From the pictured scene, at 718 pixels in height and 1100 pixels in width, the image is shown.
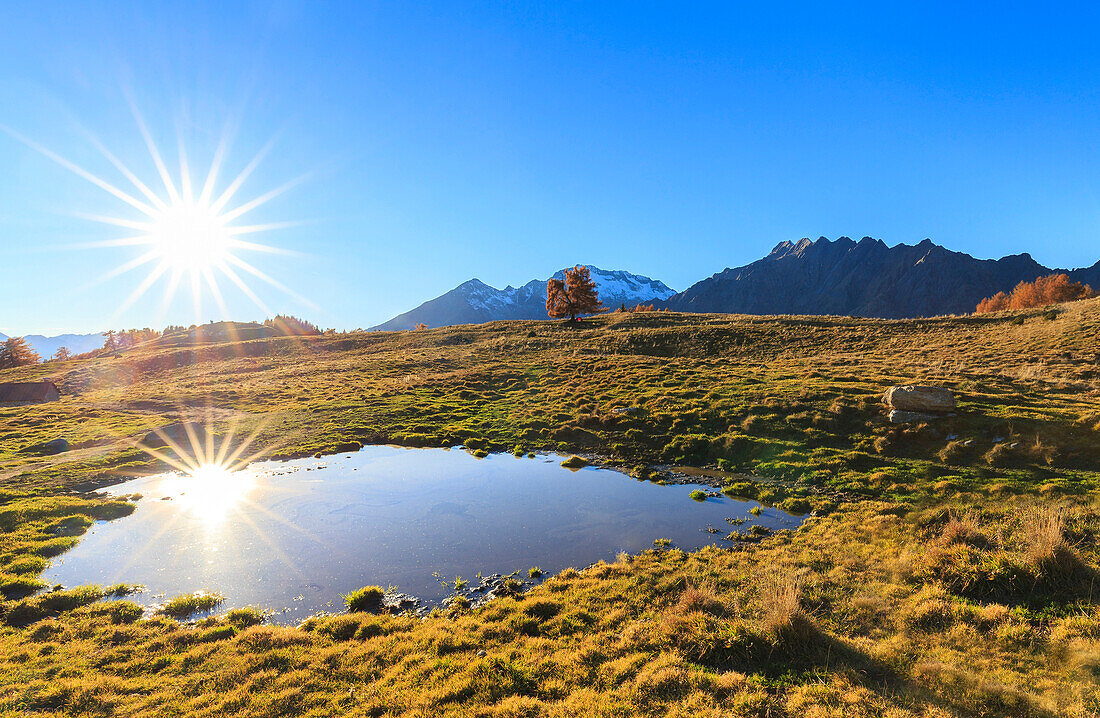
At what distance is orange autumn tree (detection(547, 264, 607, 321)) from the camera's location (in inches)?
3652

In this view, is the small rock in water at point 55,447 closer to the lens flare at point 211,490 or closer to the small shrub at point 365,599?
the lens flare at point 211,490

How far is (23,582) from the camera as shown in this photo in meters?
14.1

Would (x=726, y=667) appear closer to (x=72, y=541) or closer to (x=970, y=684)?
(x=970, y=684)

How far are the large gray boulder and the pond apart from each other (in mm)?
13204

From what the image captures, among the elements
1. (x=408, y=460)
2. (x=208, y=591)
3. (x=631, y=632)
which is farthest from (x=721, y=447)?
(x=208, y=591)

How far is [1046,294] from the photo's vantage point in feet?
292

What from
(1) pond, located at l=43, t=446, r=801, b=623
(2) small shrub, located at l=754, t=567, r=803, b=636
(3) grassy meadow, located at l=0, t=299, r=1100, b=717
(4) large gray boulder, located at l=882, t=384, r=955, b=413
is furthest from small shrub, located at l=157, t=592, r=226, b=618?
(4) large gray boulder, located at l=882, t=384, r=955, b=413

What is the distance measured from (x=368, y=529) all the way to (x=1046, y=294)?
130762mm

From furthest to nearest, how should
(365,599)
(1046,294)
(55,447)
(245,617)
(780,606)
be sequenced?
(1046,294), (55,447), (365,599), (245,617), (780,606)

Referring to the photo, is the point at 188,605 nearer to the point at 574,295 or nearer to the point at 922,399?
the point at 922,399

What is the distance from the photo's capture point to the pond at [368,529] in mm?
14578

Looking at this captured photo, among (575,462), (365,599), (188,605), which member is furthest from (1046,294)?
(188,605)

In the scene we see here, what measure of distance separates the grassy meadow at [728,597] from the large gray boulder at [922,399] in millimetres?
1284

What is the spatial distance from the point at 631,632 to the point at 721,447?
1762 centimetres
